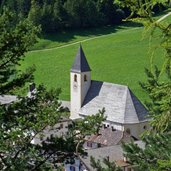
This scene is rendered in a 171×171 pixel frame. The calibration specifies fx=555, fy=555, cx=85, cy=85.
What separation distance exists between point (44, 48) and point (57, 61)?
27.3 ft

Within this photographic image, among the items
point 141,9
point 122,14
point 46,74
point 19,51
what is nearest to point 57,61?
point 46,74

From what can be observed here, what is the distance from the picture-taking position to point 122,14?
86250 millimetres

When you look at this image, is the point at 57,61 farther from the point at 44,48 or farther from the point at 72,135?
the point at 72,135

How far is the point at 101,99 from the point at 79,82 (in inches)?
93.3

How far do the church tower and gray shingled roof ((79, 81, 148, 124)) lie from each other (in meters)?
0.53

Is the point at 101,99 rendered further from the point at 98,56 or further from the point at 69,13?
the point at 69,13

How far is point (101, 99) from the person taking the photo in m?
47.3

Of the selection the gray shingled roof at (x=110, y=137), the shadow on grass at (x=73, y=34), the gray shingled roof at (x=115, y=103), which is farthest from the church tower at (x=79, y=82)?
the shadow on grass at (x=73, y=34)

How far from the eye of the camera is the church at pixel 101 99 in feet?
149

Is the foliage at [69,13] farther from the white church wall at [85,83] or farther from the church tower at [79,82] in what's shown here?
the white church wall at [85,83]

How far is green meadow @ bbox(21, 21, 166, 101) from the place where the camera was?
6303 centimetres

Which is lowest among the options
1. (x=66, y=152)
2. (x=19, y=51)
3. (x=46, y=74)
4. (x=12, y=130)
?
(x=46, y=74)

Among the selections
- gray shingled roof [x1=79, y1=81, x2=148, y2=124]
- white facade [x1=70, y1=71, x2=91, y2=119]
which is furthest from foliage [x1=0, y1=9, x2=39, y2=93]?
white facade [x1=70, y1=71, x2=91, y2=119]

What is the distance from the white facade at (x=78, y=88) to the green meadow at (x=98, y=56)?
7555mm
